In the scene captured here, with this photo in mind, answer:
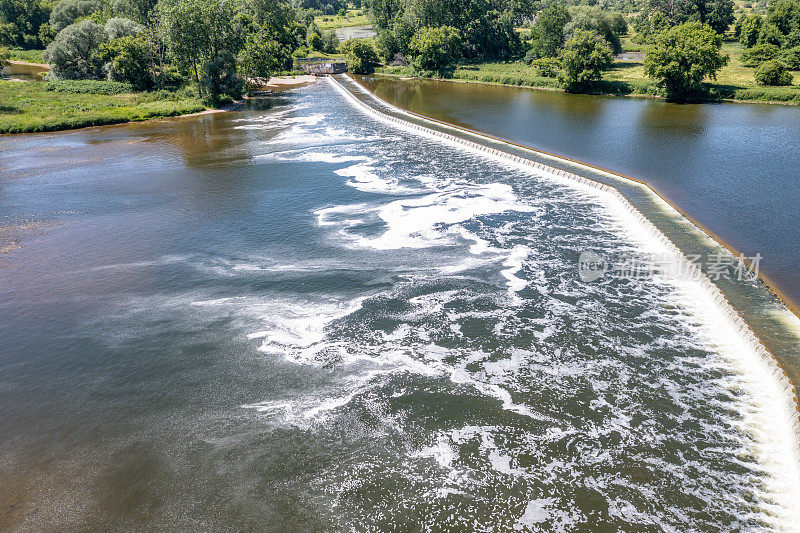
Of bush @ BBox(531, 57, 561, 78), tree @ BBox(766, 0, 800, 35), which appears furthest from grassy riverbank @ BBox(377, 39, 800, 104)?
tree @ BBox(766, 0, 800, 35)

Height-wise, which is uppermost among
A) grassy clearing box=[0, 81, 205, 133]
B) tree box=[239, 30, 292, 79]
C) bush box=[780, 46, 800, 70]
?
tree box=[239, 30, 292, 79]

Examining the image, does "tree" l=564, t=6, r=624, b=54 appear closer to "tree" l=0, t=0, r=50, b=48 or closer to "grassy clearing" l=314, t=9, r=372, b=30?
"grassy clearing" l=314, t=9, r=372, b=30

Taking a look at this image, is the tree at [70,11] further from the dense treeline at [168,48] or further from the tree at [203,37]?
the tree at [203,37]

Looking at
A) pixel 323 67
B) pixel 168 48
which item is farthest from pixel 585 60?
pixel 323 67

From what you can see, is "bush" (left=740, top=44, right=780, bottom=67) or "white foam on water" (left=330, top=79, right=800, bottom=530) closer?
"white foam on water" (left=330, top=79, right=800, bottom=530)

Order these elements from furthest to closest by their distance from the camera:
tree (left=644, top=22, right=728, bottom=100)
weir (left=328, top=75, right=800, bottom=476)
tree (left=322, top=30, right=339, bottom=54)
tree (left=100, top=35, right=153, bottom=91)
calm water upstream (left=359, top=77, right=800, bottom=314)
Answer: tree (left=322, top=30, right=339, bottom=54), tree (left=100, top=35, right=153, bottom=91), tree (left=644, top=22, right=728, bottom=100), calm water upstream (left=359, top=77, right=800, bottom=314), weir (left=328, top=75, right=800, bottom=476)

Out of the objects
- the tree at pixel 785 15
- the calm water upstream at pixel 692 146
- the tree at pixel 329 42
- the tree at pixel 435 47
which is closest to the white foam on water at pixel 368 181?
the calm water upstream at pixel 692 146

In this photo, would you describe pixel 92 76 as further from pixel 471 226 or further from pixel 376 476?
pixel 376 476
